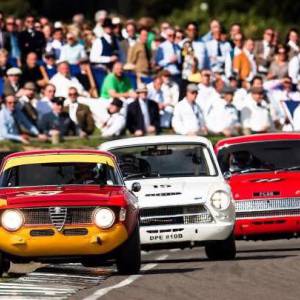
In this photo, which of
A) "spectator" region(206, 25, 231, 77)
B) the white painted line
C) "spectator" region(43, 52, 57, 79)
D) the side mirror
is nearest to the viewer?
the white painted line

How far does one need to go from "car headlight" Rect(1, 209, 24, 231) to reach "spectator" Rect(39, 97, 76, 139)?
12.3 m

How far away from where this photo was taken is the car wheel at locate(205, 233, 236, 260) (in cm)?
1794

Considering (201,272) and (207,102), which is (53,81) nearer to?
(207,102)

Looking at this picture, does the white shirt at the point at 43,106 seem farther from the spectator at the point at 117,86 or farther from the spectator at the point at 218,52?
the spectator at the point at 218,52

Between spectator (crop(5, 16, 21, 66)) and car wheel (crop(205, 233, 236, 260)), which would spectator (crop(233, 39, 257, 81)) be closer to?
spectator (crop(5, 16, 21, 66))

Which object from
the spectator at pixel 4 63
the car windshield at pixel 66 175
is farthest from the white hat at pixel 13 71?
the car windshield at pixel 66 175

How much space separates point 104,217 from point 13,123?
39.8ft

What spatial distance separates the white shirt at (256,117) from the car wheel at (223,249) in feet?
38.7

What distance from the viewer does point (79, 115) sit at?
92.6 ft

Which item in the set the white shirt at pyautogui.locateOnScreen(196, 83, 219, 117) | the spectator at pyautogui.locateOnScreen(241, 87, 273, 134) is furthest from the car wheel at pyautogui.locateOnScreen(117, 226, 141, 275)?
the spectator at pyautogui.locateOnScreen(241, 87, 273, 134)

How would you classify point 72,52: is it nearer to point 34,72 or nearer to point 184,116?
point 34,72

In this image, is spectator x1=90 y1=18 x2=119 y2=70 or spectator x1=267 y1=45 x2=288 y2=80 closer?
spectator x1=90 y1=18 x2=119 y2=70

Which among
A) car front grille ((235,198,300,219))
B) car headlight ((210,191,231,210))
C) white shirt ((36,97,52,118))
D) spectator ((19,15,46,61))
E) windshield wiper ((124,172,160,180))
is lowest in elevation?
car front grille ((235,198,300,219))

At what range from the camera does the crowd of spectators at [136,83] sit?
2789 cm
